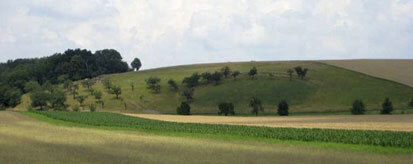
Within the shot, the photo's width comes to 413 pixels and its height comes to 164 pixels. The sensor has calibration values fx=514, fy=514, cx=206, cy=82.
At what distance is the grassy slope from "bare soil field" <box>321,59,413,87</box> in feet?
12.9

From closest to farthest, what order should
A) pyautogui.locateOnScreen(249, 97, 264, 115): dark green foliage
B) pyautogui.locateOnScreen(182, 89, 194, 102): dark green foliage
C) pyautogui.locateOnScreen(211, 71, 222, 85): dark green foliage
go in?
pyautogui.locateOnScreen(249, 97, 264, 115): dark green foliage < pyautogui.locateOnScreen(182, 89, 194, 102): dark green foliage < pyautogui.locateOnScreen(211, 71, 222, 85): dark green foliage

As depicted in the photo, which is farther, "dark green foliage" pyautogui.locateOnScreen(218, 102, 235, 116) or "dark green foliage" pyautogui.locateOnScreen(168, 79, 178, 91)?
"dark green foliage" pyautogui.locateOnScreen(168, 79, 178, 91)

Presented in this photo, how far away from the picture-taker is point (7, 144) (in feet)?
111

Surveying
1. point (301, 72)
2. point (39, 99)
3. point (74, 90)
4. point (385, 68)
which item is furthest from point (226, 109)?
point (385, 68)

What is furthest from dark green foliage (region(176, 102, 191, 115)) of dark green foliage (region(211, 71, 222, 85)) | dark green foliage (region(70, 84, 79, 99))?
dark green foliage (region(70, 84, 79, 99))

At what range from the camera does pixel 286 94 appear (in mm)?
122938

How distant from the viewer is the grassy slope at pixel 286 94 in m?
112

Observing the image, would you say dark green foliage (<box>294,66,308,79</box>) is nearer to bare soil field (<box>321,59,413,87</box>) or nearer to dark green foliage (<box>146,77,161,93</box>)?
bare soil field (<box>321,59,413,87</box>)

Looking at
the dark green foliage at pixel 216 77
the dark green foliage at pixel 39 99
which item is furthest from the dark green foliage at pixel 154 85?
the dark green foliage at pixel 39 99

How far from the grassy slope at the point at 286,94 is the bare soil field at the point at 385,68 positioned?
12.9ft

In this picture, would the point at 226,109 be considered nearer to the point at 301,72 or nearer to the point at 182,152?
the point at 301,72

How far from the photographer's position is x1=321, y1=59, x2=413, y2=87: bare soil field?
12775 centimetres

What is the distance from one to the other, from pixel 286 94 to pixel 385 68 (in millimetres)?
37388

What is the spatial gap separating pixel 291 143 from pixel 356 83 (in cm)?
9525
